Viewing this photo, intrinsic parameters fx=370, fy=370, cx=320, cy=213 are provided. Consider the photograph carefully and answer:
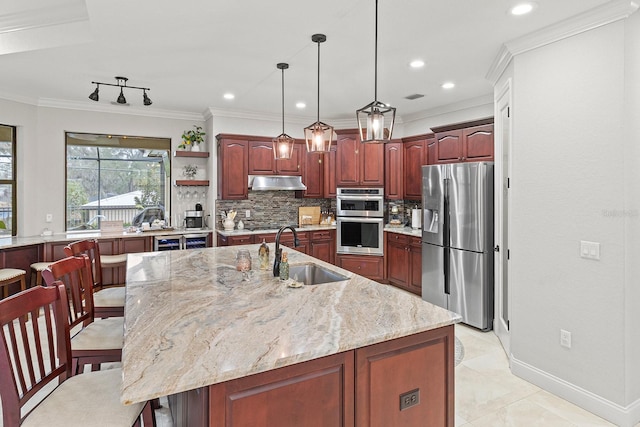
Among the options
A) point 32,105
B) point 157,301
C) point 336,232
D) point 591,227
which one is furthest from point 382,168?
point 32,105

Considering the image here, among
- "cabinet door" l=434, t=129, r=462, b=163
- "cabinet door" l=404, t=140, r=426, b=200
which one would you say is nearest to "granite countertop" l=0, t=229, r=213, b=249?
"cabinet door" l=404, t=140, r=426, b=200

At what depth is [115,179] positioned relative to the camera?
5742 millimetres

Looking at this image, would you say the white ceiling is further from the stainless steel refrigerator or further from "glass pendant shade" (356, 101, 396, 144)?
the stainless steel refrigerator

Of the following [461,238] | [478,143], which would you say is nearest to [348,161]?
[478,143]

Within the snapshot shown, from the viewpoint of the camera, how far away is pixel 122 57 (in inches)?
138

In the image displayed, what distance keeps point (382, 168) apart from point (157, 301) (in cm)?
449

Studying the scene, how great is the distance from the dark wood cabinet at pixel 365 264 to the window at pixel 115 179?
9.95 feet

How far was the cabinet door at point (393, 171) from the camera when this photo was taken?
587 cm

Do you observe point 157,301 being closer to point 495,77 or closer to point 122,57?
point 122,57

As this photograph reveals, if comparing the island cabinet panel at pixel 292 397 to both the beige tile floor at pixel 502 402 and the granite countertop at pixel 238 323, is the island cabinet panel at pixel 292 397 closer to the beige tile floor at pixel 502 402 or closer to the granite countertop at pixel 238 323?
the granite countertop at pixel 238 323

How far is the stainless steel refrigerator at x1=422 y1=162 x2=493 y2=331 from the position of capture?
156 inches

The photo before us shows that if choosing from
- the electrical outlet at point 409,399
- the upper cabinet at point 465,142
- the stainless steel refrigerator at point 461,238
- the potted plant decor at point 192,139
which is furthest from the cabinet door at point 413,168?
the electrical outlet at point 409,399

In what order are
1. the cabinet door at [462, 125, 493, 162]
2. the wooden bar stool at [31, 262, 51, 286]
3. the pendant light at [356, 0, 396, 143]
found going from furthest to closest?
the wooden bar stool at [31, 262, 51, 286] < the cabinet door at [462, 125, 493, 162] < the pendant light at [356, 0, 396, 143]

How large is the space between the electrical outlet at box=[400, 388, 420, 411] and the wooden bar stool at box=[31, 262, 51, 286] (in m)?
4.66
